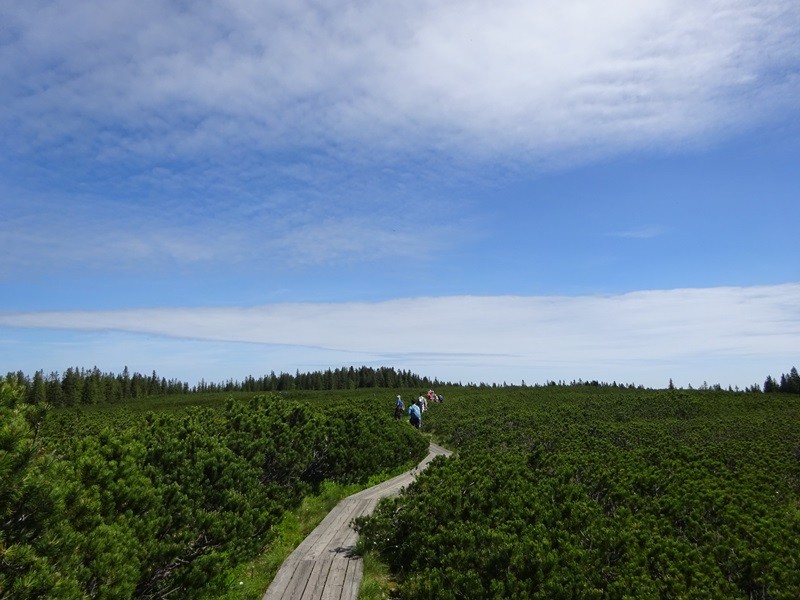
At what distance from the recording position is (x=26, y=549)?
432cm

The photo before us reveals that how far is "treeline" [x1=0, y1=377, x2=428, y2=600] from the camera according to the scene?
455 centimetres

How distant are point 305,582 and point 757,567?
6401 mm

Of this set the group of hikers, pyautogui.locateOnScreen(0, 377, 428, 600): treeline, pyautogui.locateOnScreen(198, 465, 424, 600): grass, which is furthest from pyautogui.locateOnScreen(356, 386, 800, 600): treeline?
the group of hikers

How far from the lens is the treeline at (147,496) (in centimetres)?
455

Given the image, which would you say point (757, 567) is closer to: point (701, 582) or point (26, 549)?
point (701, 582)

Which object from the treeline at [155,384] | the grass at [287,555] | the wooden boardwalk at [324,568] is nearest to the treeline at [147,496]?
the grass at [287,555]

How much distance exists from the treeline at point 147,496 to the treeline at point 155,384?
54.0 metres

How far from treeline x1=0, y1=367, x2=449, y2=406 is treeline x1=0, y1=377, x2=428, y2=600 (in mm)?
54028

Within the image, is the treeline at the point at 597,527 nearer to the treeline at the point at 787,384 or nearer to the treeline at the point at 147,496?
the treeline at the point at 147,496

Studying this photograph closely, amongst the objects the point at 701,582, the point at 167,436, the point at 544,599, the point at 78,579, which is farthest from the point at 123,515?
the point at 701,582

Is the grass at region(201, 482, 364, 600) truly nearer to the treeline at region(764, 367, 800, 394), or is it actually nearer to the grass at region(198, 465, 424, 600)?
the grass at region(198, 465, 424, 600)

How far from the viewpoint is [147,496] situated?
695 centimetres

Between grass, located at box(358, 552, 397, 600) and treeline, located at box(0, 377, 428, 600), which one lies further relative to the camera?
grass, located at box(358, 552, 397, 600)

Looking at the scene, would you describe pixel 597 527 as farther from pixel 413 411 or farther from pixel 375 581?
pixel 413 411
